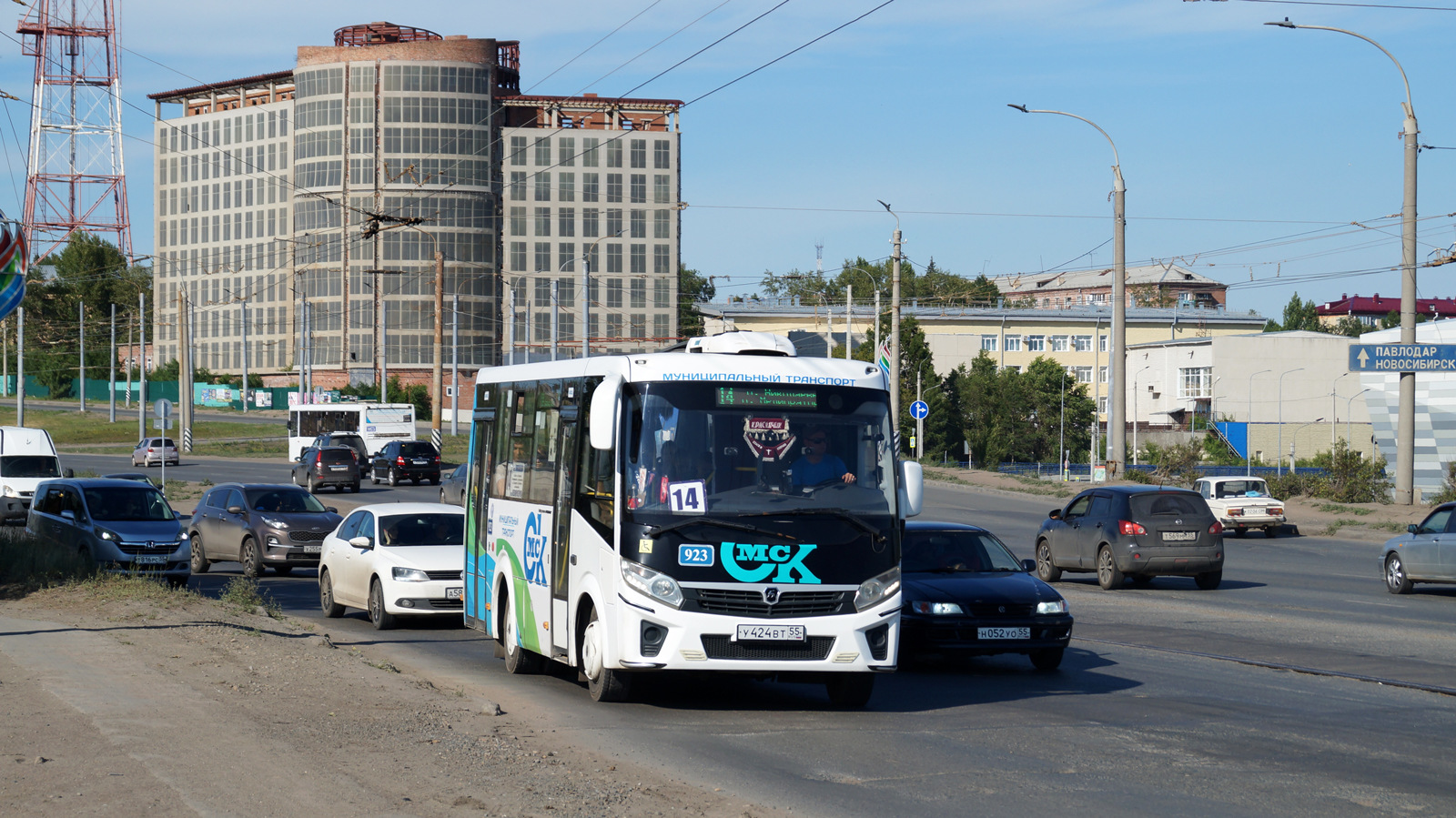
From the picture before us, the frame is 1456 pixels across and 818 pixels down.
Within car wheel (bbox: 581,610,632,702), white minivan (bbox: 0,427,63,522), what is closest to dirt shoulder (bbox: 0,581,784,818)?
car wheel (bbox: 581,610,632,702)

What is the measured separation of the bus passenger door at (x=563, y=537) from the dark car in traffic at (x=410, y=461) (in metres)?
44.0

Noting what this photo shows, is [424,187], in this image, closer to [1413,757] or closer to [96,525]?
[96,525]

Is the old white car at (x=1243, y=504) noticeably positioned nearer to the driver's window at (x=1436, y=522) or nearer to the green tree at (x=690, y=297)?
the driver's window at (x=1436, y=522)

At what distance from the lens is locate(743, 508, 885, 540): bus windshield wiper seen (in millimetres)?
10633

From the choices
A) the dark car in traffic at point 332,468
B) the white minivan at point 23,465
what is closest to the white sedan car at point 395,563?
the white minivan at point 23,465

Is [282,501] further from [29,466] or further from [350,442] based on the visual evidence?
[350,442]

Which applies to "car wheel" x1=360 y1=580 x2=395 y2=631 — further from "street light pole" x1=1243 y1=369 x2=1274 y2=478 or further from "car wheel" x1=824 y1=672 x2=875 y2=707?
"street light pole" x1=1243 y1=369 x2=1274 y2=478

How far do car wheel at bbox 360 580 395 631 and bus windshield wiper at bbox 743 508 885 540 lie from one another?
8.09m

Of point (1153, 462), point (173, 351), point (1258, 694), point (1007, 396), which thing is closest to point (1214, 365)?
point (1007, 396)

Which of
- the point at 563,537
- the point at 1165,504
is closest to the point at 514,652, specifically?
the point at 563,537

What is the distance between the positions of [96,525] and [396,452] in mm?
32963

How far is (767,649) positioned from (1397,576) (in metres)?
15.3

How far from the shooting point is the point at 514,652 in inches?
514

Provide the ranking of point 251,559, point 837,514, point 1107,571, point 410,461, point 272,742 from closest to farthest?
point 272,742, point 837,514, point 1107,571, point 251,559, point 410,461
